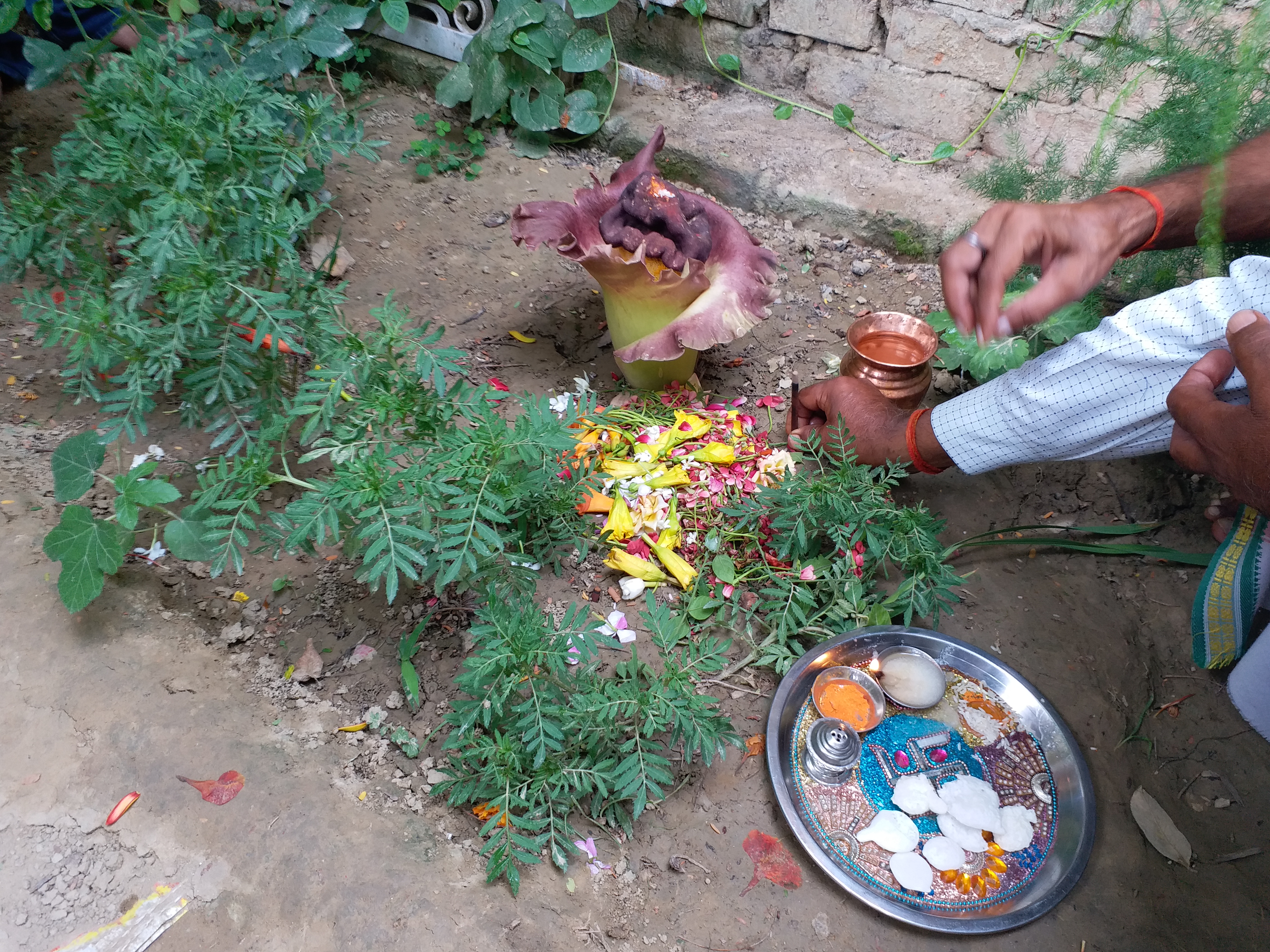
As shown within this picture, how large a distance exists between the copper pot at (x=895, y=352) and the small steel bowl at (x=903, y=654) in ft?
2.64

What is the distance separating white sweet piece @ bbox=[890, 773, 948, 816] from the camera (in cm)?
173

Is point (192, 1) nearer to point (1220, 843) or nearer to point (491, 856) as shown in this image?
point (491, 856)

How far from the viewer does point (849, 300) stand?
3.02 meters

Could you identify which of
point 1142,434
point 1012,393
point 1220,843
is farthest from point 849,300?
point 1220,843

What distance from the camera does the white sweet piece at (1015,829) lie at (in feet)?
5.54

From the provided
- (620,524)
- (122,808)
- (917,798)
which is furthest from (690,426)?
(122,808)

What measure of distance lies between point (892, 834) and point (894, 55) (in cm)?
314

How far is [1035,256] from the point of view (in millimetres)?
1654

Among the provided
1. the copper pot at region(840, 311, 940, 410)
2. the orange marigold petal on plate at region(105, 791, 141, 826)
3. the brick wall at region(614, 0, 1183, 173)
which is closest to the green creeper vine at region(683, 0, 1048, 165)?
the brick wall at region(614, 0, 1183, 173)

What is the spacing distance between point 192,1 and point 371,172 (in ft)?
3.12

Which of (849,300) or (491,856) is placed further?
(849,300)

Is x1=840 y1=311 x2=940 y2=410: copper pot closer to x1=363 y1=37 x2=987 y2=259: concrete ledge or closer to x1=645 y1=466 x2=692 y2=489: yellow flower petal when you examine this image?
x1=645 y1=466 x2=692 y2=489: yellow flower petal

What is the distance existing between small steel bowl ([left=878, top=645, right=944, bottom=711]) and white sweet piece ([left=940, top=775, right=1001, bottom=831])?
185 mm

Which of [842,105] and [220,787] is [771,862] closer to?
[220,787]
